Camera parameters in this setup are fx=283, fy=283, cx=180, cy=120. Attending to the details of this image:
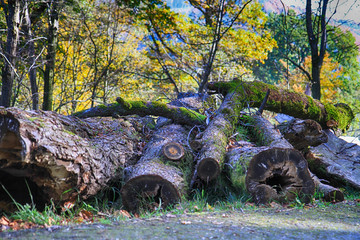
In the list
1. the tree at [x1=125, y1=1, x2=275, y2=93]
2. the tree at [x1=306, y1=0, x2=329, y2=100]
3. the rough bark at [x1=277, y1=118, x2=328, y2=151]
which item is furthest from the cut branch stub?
the tree at [x1=125, y1=1, x2=275, y2=93]

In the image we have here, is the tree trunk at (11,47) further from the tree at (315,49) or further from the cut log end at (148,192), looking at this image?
the tree at (315,49)

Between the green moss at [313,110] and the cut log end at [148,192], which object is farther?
the green moss at [313,110]

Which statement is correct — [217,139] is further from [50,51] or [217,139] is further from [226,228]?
[50,51]

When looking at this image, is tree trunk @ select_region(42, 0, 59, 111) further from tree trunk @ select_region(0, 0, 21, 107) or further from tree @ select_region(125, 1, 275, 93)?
tree @ select_region(125, 1, 275, 93)

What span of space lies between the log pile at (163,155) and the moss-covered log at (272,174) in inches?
0.5

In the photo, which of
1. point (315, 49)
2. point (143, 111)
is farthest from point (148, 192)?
point (315, 49)

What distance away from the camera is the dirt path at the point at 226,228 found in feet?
7.18

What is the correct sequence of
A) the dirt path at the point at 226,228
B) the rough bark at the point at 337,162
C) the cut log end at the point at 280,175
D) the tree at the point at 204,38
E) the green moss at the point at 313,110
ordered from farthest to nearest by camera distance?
the tree at the point at 204,38
the green moss at the point at 313,110
the rough bark at the point at 337,162
the cut log end at the point at 280,175
the dirt path at the point at 226,228

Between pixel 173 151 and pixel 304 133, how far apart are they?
8.17 ft

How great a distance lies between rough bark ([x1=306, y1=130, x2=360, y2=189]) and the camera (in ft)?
16.6

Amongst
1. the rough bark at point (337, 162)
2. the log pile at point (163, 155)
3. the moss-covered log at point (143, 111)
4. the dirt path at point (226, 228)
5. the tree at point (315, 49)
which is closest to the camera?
the dirt path at point (226, 228)

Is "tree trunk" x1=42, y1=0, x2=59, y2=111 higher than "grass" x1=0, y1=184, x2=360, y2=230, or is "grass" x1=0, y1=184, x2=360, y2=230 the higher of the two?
"tree trunk" x1=42, y1=0, x2=59, y2=111

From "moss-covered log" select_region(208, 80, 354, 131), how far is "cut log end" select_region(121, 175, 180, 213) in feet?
10.2

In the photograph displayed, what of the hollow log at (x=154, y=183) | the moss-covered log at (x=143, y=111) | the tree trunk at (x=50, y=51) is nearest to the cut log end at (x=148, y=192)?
the hollow log at (x=154, y=183)
